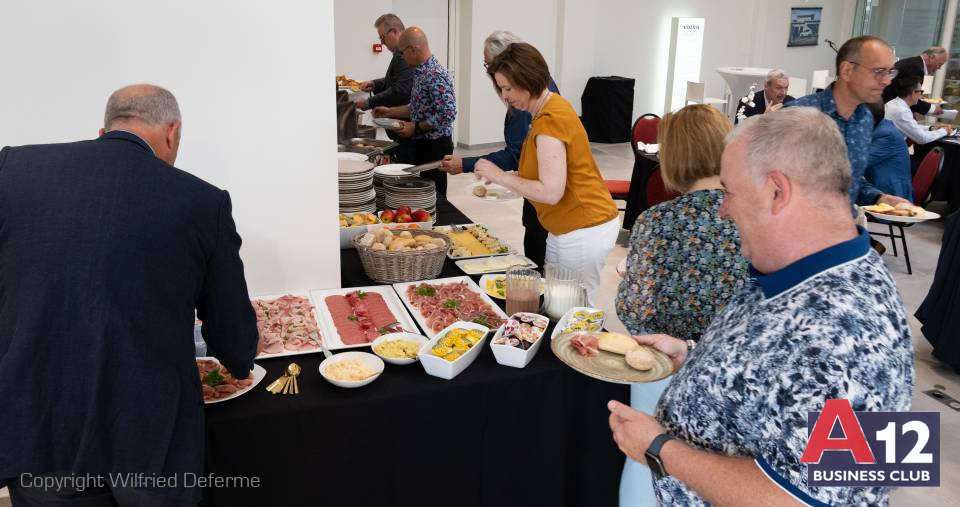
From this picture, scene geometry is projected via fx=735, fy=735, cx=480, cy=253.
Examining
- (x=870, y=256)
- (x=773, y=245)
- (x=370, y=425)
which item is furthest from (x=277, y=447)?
(x=870, y=256)

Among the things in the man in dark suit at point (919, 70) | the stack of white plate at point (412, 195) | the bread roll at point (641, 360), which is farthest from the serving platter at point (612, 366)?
the man in dark suit at point (919, 70)

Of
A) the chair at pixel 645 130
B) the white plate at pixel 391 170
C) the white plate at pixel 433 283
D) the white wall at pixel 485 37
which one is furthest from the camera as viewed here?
the white wall at pixel 485 37

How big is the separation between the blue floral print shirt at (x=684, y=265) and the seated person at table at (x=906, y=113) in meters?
5.41

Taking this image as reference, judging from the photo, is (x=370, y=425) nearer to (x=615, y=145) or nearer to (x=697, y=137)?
(x=697, y=137)

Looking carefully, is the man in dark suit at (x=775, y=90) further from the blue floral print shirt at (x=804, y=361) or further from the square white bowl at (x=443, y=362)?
the blue floral print shirt at (x=804, y=361)

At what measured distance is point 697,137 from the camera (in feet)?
6.15

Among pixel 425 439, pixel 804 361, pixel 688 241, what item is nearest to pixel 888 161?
pixel 688 241

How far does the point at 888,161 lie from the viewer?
188 inches

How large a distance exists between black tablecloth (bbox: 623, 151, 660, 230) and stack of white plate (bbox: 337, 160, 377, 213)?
2494 mm

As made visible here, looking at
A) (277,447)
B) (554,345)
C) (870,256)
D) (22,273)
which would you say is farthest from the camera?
(554,345)

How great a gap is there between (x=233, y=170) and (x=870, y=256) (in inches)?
73.7

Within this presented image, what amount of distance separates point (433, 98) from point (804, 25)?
9.33 metres

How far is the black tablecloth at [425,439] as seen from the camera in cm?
182

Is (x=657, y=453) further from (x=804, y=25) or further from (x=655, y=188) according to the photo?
(x=804, y=25)
